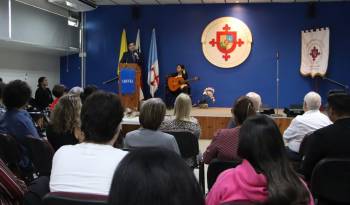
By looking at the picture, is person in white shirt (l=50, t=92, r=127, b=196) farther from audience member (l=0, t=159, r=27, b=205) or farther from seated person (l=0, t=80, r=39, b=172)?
seated person (l=0, t=80, r=39, b=172)

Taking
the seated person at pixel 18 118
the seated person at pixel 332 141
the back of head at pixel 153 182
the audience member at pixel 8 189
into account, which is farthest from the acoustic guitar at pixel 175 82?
the back of head at pixel 153 182

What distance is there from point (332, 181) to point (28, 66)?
8.03 meters

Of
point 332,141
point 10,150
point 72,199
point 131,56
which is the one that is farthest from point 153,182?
point 131,56

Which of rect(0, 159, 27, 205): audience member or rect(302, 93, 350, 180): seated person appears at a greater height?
rect(302, 93, 350, 180): seated person

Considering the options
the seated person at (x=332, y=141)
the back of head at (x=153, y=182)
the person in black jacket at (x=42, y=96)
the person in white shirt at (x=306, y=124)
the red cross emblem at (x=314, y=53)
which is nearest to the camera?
the back of head at (x=153, y=182)

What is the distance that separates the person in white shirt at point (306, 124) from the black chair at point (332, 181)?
1.21 metres

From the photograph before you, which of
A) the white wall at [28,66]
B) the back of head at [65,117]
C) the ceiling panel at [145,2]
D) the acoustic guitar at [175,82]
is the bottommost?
the back of head at [65,117]

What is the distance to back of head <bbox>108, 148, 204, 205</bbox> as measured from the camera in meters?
0.66

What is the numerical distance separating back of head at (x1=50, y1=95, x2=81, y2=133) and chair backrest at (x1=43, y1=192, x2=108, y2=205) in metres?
1.64

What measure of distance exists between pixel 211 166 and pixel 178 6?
8.02 meters

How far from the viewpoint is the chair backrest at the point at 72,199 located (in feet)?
4.20

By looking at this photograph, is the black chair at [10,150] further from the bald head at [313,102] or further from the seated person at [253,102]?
the bald head at [313,102]

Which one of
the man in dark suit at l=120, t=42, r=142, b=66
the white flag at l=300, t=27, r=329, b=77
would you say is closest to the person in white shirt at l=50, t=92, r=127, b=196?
the man in dark suit at l=120, t=42, r=142, b=66

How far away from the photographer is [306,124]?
11.8 ft
